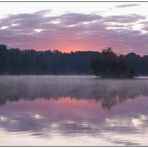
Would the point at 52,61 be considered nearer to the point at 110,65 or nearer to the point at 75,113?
the point at 110,65

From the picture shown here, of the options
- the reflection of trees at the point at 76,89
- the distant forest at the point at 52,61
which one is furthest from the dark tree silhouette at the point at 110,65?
the reflection of trees at the point at 76,89

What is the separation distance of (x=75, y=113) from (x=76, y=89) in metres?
4.46

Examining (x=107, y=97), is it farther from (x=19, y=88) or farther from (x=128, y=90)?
A: (x=19, y=88)

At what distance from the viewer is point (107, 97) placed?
39.0ft

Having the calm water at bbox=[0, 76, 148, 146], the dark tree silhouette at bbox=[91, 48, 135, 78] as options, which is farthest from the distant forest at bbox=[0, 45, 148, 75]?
the calm water at bbox=[0, 76, 148, 146]

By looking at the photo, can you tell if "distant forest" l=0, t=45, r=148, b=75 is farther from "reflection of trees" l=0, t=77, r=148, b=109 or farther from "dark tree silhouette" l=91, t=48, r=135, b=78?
"reflection of trees" l=0, t=77, r=148, b=109

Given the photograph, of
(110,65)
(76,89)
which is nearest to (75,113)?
(110,65)

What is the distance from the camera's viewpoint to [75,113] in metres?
9.62

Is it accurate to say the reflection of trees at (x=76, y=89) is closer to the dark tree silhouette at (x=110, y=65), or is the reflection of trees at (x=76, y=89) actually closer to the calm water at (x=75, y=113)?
the calm water at (x=75, y=113)

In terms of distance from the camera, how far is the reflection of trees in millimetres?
12039

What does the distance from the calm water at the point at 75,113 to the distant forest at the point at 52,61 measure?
0.63 meters

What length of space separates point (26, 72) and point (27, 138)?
4621 millimetres

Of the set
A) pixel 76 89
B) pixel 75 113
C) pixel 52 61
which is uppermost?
pixel 52 61

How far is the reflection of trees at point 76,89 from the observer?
12039 millimetres
